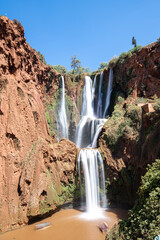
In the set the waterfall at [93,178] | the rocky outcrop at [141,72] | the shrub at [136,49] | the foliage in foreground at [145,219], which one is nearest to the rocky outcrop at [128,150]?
the waterfall at [93,178]

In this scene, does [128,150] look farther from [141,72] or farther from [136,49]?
[136,49]

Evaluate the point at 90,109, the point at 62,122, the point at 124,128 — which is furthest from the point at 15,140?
the point at 90,109

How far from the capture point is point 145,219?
227 inches

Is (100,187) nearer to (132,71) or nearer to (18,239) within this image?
(18,239)

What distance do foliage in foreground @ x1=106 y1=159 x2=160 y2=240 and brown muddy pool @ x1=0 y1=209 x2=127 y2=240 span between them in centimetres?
247

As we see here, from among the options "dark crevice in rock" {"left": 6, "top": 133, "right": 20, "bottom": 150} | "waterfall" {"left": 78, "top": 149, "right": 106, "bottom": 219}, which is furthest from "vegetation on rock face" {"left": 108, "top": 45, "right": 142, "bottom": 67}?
"dark crevice in rock" {"left": 6, "top": 133, "right": 20, "bottom": 150}

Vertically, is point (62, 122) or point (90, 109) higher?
point (90, 109)

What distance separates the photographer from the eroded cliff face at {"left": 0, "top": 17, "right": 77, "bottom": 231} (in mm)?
9609

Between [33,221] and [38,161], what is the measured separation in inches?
135

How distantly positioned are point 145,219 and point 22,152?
25.8 ft

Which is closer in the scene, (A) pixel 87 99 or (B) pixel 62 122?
(B) pixel 62 122

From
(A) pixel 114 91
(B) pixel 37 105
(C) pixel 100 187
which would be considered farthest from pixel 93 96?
(C) pixel 100 187

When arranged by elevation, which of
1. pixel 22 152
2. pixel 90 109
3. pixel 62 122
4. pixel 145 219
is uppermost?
pixel 90 109

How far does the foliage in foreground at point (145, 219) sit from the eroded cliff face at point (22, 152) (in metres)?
5.21
